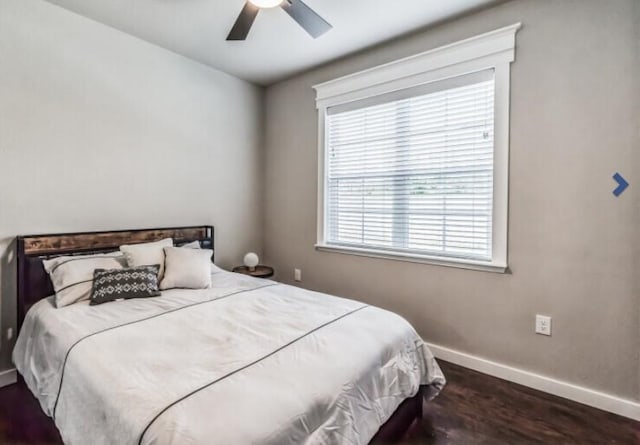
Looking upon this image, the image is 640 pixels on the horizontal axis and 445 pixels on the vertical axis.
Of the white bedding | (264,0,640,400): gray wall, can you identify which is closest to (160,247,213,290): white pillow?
the white bedding

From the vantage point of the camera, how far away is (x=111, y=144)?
8.87ft

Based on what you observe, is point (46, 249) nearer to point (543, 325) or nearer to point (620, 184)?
point (543, 325)

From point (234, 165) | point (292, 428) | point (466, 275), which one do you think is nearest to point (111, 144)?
point (234, 165)

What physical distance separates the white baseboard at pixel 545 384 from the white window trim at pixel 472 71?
72cm

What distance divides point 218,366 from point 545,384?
7.20 ft

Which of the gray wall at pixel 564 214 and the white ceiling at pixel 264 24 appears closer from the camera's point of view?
the gray wall at pixel 564 214

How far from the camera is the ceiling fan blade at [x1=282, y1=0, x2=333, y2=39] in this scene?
6.18ft

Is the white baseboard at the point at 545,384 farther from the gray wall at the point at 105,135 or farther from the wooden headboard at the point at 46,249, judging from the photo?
the wooden headboard at the point at 46,249

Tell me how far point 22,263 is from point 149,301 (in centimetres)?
91

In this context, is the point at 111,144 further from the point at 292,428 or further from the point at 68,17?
the point at 292,428

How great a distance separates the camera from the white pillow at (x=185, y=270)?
2453 millimetres

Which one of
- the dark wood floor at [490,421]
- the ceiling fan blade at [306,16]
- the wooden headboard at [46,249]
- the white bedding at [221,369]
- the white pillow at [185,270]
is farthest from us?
the white pillow at [185,270]

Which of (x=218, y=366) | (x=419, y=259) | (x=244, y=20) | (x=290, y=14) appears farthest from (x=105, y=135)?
(x=419, y=259)

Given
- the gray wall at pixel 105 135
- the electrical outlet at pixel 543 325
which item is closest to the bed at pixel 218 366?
the gray wall at pixel 105 135
